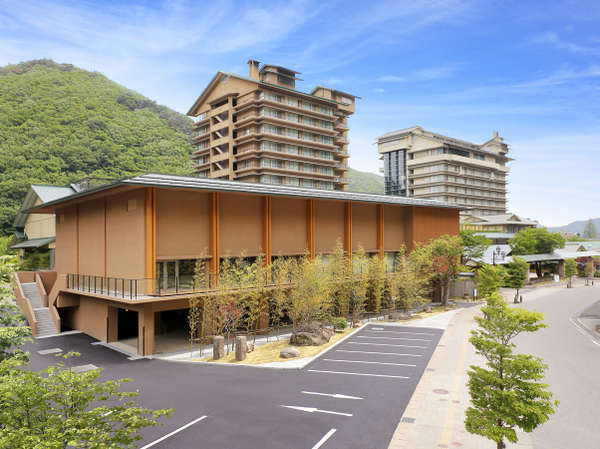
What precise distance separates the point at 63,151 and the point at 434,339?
223ft

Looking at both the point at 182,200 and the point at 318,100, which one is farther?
the point at 318,100

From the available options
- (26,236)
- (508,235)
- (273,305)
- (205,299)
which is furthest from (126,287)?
(508,235)

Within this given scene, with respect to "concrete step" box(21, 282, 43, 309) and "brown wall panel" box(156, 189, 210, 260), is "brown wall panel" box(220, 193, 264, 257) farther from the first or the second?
"concrete step" box(21, 282, 43, 309)

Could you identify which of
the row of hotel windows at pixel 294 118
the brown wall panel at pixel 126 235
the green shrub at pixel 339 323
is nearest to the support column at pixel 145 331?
the brown wall panel at pixel 126 235

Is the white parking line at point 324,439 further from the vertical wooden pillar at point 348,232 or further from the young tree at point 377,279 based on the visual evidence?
the vertical wooden pillar at point 348,232

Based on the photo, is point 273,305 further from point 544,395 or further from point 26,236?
point 26,236

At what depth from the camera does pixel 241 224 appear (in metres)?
25.7

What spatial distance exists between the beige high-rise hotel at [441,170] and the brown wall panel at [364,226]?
62717 millimetres

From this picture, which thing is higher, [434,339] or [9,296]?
[9,296]

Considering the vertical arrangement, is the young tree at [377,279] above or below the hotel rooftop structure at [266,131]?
below

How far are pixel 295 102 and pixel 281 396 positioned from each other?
61421mm

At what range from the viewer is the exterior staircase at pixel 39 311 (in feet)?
88.7

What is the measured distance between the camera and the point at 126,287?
880 inches

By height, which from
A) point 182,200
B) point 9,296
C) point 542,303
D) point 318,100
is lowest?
point 542,303
